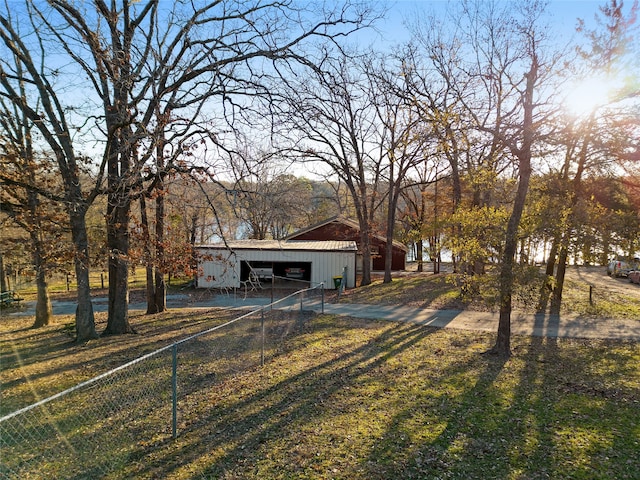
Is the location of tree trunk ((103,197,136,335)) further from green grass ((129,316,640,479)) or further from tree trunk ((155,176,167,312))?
green grass ((129,316,640,479))

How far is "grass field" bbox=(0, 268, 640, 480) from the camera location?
4699mm

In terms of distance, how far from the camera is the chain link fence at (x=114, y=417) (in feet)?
15.0

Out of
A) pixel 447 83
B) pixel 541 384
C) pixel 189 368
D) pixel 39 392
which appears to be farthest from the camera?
pixel 447 83

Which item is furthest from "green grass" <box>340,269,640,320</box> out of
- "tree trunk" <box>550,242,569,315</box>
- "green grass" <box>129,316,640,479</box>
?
"green grass" <box>129,316,640,479</box>

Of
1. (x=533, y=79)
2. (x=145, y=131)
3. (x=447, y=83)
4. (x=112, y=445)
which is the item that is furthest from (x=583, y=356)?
(x=447, y=83)

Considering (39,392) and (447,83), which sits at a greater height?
(447,83)

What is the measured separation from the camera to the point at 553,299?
16.0 meters

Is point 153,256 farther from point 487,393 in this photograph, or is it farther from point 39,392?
point 487,393

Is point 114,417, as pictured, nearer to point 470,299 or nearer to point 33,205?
point 33,205

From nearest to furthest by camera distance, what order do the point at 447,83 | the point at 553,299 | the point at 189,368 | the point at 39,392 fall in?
the point at 39,392, the point at 189,368, the point at 553,299, the point at 447,83

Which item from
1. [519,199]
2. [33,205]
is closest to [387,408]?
[519,199]

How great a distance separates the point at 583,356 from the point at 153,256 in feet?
36.8

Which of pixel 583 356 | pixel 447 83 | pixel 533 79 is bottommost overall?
pixel 583 356

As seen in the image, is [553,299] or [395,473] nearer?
[395,473]
